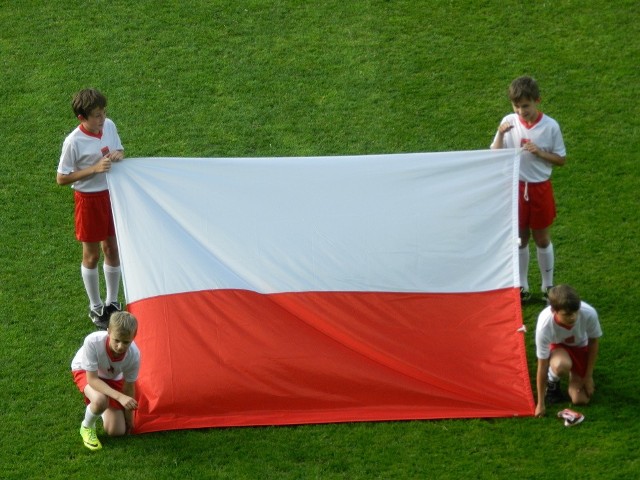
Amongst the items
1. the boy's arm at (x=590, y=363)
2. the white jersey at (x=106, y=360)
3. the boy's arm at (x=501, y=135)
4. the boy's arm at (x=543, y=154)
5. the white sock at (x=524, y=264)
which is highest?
the boy's arm at (x=501, y=135)

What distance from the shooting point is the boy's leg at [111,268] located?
7352 mm

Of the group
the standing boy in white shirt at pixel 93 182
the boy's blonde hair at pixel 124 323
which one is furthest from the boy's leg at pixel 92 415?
the standing boy in white shirt at pixel 93 182

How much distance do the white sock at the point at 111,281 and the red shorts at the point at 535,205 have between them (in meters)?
2.57

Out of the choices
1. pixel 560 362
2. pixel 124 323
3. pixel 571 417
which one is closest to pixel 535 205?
pixel 560 362

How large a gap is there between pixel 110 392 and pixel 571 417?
8.21 feet

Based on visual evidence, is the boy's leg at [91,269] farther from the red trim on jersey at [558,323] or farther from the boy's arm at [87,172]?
the red trim on jersey at [558,323]

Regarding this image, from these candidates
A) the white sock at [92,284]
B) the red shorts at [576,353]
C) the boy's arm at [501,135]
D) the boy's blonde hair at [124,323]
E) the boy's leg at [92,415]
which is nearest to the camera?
the boy's blonde hair at [124,323]

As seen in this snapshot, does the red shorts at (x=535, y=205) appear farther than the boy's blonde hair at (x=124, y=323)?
Yes

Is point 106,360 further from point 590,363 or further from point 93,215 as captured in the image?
point 590,363

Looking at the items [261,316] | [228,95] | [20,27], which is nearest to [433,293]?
[261,316]

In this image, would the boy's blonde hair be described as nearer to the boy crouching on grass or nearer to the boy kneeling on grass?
the boy crouching on grass

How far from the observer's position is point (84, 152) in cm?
695

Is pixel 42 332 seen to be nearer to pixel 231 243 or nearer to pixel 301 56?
pixel 231 243

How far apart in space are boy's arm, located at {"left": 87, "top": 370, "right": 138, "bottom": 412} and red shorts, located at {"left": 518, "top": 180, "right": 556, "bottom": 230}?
2640mm
